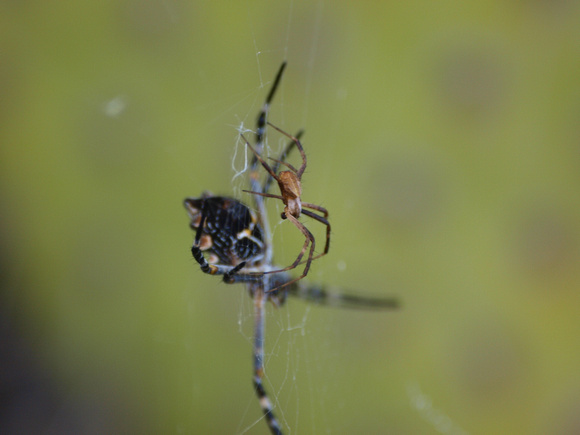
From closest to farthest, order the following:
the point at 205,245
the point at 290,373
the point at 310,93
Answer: the point at 205,245, the point at 290,373, the point at 310,93

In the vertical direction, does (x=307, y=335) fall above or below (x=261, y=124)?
below

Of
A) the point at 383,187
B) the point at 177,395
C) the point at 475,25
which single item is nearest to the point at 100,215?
the point at 177,395

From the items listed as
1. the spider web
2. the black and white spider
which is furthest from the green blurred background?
the black and white spider

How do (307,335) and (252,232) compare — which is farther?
(307,335)

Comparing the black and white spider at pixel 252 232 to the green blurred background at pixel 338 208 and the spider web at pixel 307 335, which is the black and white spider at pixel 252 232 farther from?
the green blurred background at pixel 338 208

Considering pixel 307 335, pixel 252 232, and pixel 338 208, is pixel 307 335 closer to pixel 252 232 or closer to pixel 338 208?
pixel 338 208

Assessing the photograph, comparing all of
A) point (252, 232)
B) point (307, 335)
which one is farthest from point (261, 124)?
point (307, 335)

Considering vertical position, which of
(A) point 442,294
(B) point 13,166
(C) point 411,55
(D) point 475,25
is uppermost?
(D) point 475,25

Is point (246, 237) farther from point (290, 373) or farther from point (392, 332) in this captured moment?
point (392, 332)
